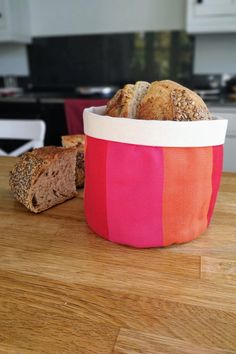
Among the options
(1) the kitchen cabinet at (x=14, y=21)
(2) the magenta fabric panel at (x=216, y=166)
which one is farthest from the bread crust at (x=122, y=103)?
(1) the kitchen cabinet at (x=14, y=21)

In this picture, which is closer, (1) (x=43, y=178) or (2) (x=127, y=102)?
(2) (x=127, y=102)

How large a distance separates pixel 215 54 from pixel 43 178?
88.7 inches

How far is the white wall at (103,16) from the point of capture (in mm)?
2447

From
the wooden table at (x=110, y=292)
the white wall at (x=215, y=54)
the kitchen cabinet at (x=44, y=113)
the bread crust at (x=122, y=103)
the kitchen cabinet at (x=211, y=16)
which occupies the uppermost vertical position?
the kitchen cabinet at (x=211, y=16)

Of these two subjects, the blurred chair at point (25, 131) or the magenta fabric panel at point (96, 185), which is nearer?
the magenta fabric panel at point (96, 185)

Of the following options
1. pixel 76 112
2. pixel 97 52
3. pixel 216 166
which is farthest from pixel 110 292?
pixel 97 52

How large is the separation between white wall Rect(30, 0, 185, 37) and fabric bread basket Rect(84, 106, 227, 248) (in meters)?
2.28

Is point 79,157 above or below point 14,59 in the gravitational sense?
below

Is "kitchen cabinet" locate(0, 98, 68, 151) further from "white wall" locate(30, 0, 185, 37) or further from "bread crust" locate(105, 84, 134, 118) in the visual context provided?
"bread crust" locate(105, 84, 134, 118)

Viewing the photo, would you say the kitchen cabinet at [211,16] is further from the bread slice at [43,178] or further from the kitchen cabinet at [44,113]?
the bread slice at [43,178]

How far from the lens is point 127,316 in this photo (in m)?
0.36

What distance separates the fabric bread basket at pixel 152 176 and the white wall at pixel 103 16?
228 cm

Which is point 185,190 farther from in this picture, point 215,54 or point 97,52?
point 97,52

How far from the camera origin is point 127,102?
499 mm
